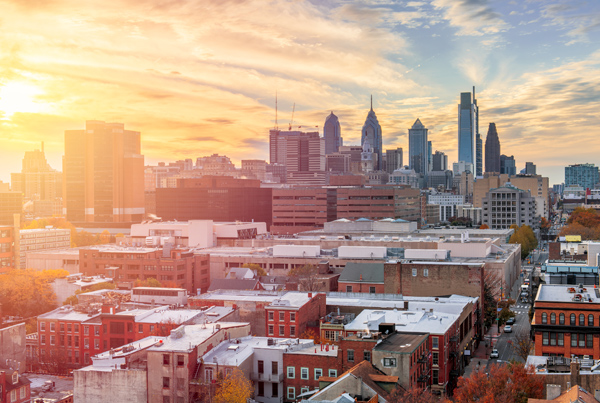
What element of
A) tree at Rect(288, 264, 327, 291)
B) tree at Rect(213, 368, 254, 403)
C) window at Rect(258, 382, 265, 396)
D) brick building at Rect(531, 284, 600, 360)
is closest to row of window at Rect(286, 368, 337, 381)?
window at Rect(258, 382, 265, 396)

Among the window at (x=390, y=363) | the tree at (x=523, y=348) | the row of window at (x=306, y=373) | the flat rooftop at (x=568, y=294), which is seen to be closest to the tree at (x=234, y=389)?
the row of window at (x=306, y=373)

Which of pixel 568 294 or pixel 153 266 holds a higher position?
pixel 568 294

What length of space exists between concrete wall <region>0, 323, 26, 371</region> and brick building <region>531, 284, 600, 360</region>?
5759cm

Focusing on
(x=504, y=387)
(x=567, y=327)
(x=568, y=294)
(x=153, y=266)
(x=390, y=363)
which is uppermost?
(x=568, y=294)

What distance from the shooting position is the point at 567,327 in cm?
6325

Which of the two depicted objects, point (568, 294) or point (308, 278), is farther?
point (308, 278)

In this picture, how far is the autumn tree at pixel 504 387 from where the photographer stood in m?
46.5

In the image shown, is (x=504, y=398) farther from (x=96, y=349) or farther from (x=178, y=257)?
(x=178, y=257)

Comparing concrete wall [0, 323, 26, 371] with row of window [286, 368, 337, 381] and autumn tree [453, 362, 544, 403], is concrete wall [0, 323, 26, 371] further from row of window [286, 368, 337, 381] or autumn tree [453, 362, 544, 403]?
autumn tree [453, 362, 544, 403]

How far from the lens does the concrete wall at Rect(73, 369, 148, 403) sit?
54.3 metres

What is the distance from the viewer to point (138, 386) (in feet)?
178

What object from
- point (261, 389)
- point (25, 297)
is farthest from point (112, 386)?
point (25, 297)

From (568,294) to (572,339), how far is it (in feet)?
24.1

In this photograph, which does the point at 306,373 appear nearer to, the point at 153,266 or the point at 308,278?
the point at 308,278
